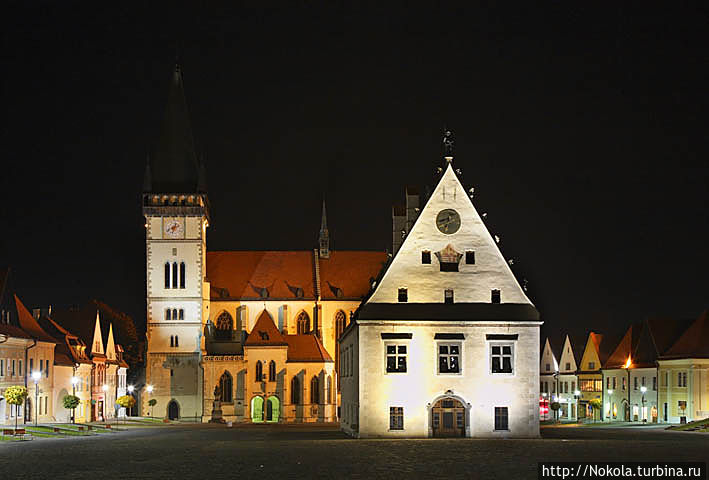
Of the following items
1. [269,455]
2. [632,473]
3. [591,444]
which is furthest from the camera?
[591,444]

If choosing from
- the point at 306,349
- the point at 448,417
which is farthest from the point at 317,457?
the point at 306,349

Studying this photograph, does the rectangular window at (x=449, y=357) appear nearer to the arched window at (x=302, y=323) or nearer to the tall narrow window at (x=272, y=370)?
the tall narrow window at (x=272, y=370)

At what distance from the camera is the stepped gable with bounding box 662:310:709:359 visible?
88188 mm

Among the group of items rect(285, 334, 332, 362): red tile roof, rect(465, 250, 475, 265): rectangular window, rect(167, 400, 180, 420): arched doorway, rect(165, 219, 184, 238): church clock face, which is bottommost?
rect(167, 400, 180, 420): arched doorway

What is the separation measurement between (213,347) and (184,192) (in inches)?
641

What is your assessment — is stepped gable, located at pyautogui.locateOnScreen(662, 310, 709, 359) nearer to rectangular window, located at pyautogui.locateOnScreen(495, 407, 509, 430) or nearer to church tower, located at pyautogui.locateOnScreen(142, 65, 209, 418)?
rectangular window, located at pyautogui.locateOnScreen(495, 407, 509, 430)

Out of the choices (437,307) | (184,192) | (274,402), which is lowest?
(274,402)

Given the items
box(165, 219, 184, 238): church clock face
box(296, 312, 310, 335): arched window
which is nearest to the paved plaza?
box(165, 219, 184, 238): church clock face

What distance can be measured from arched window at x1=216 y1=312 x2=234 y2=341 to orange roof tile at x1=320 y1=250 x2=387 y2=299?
10290 mm

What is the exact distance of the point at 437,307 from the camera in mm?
58406

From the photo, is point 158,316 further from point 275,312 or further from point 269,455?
point 269,455

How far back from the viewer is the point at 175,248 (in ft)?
371

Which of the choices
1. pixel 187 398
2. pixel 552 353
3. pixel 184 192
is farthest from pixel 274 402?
pixel 552 353

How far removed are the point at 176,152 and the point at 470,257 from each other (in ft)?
201
